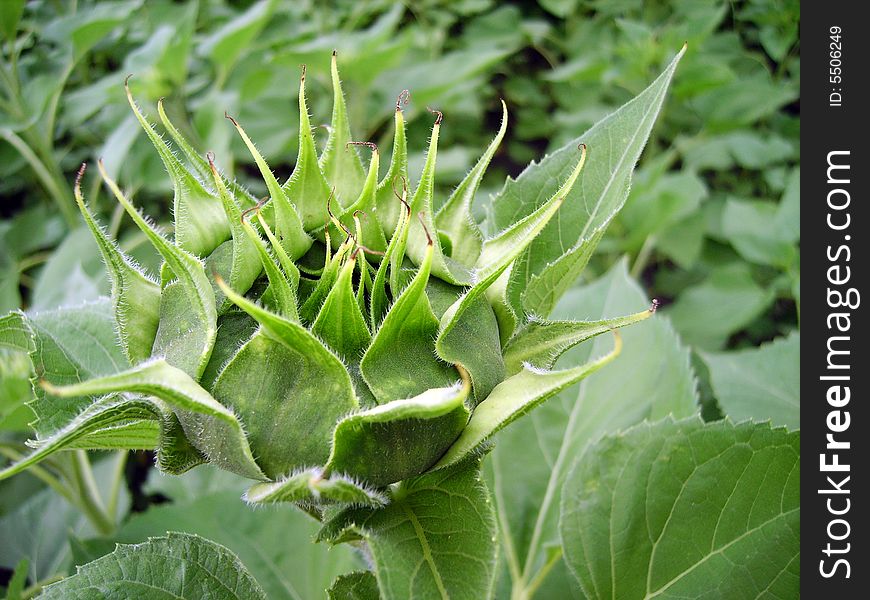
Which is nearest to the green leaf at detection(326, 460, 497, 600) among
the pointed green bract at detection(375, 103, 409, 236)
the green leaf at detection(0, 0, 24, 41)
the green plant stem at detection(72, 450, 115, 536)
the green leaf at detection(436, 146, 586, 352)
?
the green leaf at detection(436, 146, 586, 352)

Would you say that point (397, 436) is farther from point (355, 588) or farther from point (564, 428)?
point (564, 428)

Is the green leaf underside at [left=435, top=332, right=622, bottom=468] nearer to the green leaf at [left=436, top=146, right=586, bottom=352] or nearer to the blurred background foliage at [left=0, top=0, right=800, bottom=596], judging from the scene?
the green leaf at [left=436, top=146, right=586, bottom=352]

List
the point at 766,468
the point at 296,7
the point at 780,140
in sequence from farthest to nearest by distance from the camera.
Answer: the point at 296,7 < the point at 780,140 < the point at 766,468

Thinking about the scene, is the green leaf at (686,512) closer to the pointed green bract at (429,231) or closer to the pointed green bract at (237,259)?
the pointed green bract at (429,231)

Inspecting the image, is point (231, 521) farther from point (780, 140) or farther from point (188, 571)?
point (780, 140)
